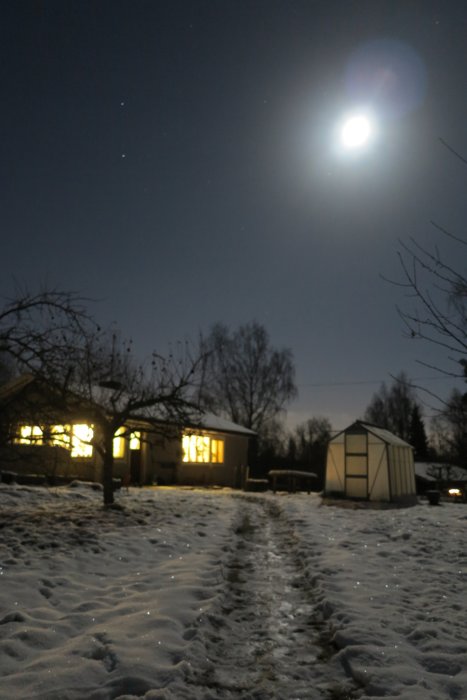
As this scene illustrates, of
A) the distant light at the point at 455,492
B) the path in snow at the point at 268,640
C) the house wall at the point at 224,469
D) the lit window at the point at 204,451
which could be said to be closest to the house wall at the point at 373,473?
the distant light at the point at 455,492

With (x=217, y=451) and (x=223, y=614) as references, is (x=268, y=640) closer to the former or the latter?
(x=223, y=614)


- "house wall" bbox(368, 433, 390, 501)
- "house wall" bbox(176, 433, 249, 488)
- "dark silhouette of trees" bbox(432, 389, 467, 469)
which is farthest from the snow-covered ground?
"house wall" bbox(176, 433, 249, 488)

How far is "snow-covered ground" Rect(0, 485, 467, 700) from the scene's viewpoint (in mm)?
3291

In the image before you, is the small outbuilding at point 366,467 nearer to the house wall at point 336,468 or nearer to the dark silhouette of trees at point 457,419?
the house wall at point 336,468

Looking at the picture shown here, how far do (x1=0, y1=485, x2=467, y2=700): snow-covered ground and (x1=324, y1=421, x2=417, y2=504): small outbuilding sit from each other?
11.0 metres

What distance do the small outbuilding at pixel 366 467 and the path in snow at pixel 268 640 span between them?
1407 cm

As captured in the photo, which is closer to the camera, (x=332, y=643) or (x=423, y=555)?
(x=332, y=643)

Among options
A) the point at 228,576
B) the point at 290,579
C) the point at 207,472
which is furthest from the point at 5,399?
the point at 207,472

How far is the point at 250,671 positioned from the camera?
354cm

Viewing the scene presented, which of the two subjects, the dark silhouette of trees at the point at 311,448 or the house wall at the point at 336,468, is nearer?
the house wall at the point at 336,468

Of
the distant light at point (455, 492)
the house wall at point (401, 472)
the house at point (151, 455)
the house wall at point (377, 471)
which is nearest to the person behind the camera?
the house at point (151, 455)

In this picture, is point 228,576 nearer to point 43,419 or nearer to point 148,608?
point 148,608

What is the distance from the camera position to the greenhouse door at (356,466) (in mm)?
21062

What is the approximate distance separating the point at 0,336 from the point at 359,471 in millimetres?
17285
